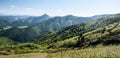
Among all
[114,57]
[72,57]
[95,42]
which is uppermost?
[114,57]

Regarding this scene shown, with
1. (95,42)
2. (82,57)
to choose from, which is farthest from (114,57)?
(95,42)

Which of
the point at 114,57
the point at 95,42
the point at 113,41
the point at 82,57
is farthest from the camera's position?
the point at 95,42

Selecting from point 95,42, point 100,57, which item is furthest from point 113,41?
point 100,57

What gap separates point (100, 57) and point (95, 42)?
74954 millimetres

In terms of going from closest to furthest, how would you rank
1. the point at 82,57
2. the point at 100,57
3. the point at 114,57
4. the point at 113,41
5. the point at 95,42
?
the point at 114,57, the point at 100,57, the point at 82,57, the point at 113,41, the point at 95,42

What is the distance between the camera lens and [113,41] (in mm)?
129125

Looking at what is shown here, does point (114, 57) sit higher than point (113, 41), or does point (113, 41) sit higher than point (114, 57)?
point (114, 57)

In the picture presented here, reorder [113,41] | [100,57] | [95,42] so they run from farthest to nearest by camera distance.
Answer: [95,42]
[113,41]
[100,57]

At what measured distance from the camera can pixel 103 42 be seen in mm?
136500

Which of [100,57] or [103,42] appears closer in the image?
[100,57]

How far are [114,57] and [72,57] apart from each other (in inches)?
969

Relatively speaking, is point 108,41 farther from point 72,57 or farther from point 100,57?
point 100,57

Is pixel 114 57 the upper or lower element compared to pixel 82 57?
upper

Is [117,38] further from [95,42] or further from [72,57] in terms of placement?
[72,57]
